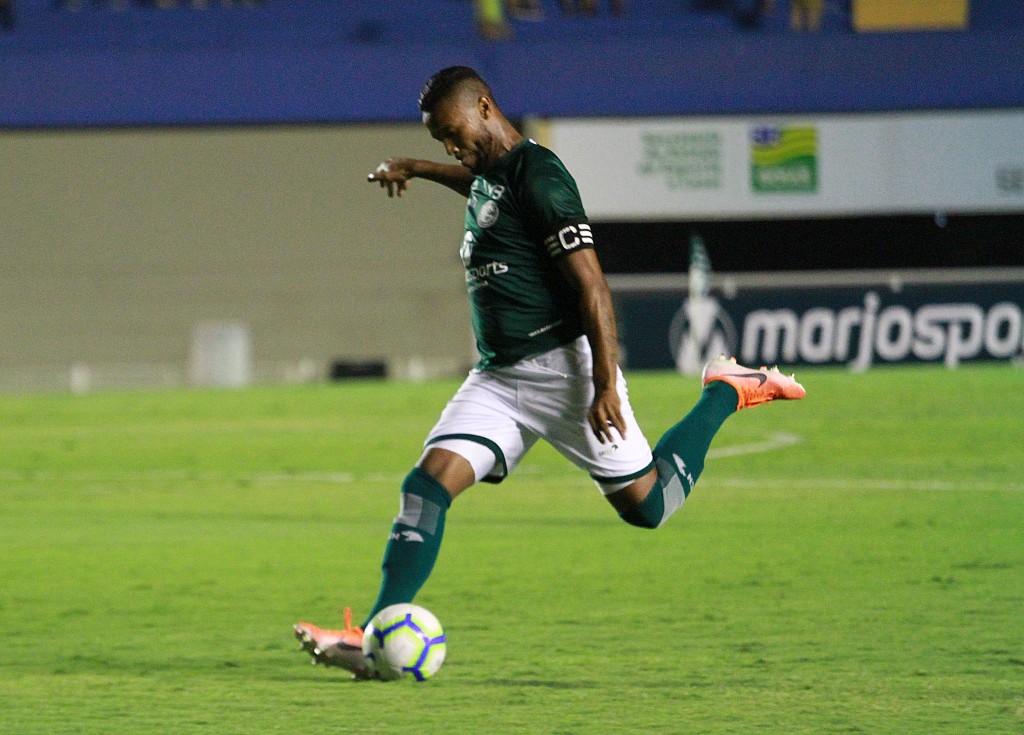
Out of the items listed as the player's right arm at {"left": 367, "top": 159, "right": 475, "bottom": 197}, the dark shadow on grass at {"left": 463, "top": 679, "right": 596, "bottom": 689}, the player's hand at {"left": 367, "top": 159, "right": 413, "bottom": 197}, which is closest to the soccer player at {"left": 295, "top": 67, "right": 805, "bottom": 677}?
the dark shadow on grass at {"left": 463, "top": 679, "right": 596, "bottom": 689}

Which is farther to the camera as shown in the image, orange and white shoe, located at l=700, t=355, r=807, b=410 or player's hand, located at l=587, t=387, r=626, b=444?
orange and white shoe, located at l=700, t=355, r=807, b=410

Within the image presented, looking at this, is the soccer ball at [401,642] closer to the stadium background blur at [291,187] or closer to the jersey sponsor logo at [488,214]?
the jersey sponsor logo at [488,214]

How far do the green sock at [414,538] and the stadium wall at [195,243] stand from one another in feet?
83.2

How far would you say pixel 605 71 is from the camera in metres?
29.8

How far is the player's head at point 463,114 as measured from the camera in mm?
5367

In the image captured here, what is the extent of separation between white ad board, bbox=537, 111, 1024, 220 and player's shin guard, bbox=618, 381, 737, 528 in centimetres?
2321

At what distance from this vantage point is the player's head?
537cm

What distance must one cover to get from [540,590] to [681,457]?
1.79 m

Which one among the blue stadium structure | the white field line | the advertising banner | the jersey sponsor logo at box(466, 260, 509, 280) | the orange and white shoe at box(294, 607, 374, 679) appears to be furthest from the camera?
the blue stadium structure

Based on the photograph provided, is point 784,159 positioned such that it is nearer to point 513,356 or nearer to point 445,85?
point 513,356

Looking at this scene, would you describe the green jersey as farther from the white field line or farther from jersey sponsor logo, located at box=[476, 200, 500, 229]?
the white field line

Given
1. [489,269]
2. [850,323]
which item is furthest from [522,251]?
[850,323]

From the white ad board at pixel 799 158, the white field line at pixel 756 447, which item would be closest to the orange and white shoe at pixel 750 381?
the white field line at pixel 756 447

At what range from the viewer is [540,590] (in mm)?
7621
